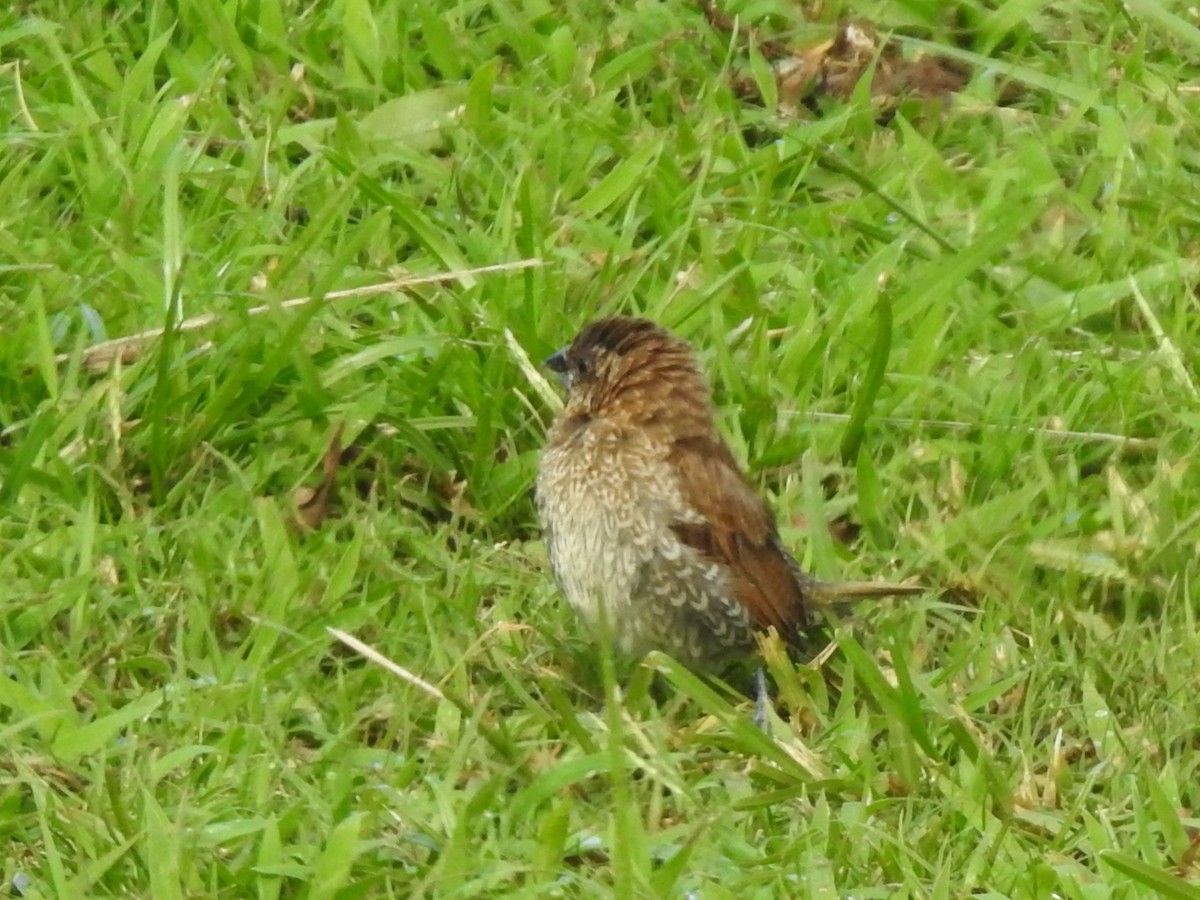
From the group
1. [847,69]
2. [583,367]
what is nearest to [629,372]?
[583,367]

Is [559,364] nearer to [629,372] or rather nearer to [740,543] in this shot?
[629,372]

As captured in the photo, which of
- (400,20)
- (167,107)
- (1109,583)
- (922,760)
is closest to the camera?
(922,760)

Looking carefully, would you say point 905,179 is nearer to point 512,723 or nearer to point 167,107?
point 167,107

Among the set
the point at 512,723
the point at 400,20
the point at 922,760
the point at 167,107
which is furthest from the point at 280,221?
the point at 922,760

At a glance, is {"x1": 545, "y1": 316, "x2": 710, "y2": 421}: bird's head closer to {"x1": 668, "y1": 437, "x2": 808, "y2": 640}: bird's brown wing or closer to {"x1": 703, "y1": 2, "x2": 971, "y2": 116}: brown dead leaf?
{"x1": 668, "y1": 437, "x2": 808, "y2": 640}: bird's brown wing

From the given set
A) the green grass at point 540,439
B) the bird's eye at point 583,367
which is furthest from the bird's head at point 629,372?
the green grass at point 540,439

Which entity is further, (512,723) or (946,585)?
(946,585)
